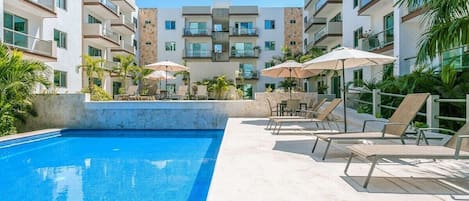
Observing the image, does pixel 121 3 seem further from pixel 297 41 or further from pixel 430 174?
pixel 430 174

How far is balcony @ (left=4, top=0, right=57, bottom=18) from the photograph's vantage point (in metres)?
17.8

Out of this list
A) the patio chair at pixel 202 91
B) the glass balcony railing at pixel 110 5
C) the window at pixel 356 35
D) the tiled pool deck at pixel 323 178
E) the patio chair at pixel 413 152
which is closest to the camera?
the tiled pool deck at pixel 323 178

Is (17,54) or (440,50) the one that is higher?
(17,54)

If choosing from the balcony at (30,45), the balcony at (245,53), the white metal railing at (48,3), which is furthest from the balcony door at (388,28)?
the balcony at (245,53)

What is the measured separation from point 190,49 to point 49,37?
67.3 feet

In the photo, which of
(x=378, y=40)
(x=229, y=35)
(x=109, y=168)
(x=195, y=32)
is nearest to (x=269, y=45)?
(x=229, y=35)

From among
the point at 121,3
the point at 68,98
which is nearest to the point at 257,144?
the point at 68,98

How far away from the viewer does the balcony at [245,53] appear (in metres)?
40.5

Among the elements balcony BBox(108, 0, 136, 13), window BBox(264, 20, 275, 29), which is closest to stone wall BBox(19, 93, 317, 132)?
balcony BBox(108, 0, 136, 13)

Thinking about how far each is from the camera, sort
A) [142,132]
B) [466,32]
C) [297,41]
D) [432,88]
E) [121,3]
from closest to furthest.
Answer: [466,32] → [432,88] → [142,132] → [121,3] → [297,41]

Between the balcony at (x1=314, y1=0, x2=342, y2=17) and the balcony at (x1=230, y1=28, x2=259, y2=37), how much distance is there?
1129cm

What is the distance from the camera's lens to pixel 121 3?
3416 centimetres

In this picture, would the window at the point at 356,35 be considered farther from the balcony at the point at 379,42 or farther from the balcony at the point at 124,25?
the balcony at the point at 124,25

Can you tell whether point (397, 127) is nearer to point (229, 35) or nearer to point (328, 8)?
point (328, 8)
